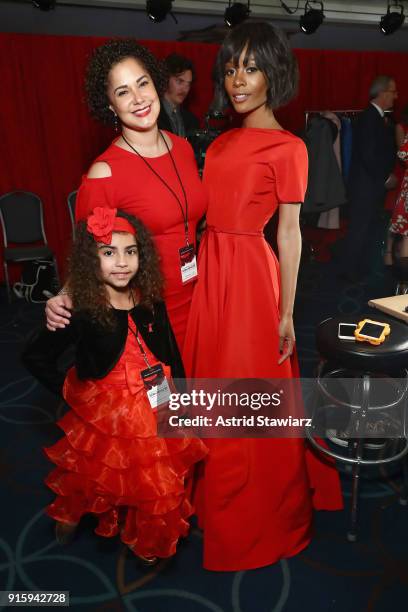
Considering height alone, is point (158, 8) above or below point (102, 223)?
above

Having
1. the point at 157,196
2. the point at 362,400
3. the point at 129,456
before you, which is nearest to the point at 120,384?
the point at 129,456

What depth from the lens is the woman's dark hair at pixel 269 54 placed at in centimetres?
147

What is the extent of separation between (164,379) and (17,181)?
12.0ft

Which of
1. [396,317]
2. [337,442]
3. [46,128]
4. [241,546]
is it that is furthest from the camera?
[46,128]

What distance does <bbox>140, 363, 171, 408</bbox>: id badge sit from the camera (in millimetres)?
1619

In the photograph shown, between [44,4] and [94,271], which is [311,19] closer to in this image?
[44,4]

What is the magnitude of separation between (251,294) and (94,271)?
1.74 ft

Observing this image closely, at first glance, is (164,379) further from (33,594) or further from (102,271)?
(33,594)

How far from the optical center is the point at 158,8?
156 inches

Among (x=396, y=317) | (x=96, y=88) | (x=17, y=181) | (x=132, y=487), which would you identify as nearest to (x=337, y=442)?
(x=396, y=317)

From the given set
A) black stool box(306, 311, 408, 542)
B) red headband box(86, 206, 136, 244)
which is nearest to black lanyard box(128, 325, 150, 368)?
red headband box(86, 206, 136, 244)

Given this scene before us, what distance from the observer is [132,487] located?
5.49ft

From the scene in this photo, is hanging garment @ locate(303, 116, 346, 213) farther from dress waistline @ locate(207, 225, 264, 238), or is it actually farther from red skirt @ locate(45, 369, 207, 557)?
red skirt @ locate(45, 369, 207, 557)

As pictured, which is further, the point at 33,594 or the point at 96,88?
the point at 33,594
